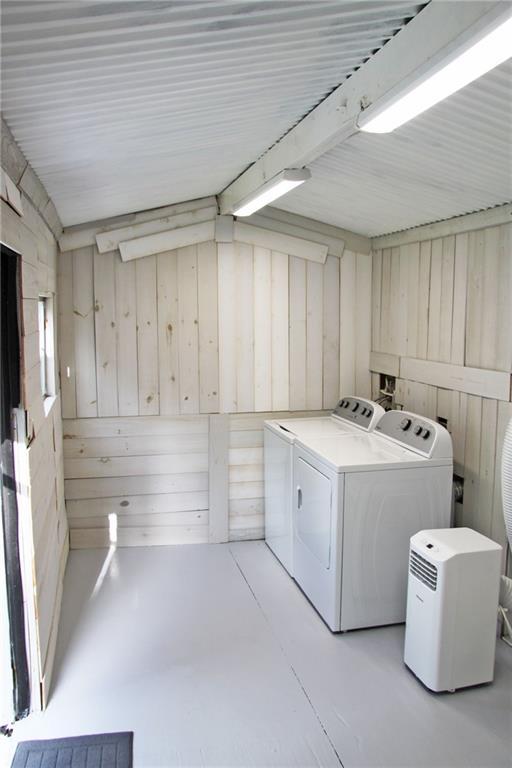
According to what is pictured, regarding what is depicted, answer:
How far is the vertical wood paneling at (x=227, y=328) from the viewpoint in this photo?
4223mm

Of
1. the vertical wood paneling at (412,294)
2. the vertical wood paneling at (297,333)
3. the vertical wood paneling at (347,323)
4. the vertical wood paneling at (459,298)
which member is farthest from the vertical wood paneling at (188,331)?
the vertical wood paneling at (459,298)

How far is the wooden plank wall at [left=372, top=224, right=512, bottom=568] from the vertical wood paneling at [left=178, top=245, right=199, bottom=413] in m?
1.44

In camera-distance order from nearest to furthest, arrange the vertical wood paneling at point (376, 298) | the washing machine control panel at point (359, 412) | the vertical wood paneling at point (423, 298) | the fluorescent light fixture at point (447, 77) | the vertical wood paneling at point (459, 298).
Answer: the fluorescent light fixture at point (447, 77)
the vertical wood paneling at point (459, 298)
the vertical wood paneling at point (423, 298)
the washing machine control panel at point (359, 412)
the vertical wood paneling at point (376, 298)

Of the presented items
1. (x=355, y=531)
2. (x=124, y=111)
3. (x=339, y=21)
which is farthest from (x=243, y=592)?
(x=339, y=21)

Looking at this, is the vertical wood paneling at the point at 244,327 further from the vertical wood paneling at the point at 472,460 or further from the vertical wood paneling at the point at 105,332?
the vertical wood paneling at the point at 472,460

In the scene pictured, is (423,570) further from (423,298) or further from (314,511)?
(423,298)

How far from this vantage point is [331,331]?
175 inches

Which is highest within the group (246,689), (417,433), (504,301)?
(504,301)

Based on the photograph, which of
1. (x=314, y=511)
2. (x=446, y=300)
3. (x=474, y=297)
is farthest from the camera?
(x=446, y=300)

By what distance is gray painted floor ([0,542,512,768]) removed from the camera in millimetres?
2260

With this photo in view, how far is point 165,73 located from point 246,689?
2.49 meters

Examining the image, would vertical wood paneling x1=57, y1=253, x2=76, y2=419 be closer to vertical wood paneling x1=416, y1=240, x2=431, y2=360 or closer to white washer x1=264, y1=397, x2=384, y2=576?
white washer x1=264, y1=397, x2=384, y2=576

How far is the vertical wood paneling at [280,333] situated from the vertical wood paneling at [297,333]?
0.13ft

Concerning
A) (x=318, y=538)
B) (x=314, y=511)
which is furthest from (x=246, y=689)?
(x=314, y=511)
